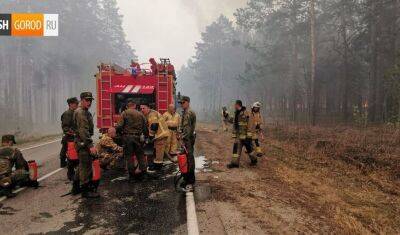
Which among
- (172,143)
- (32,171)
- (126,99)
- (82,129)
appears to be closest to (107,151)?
(172,143)

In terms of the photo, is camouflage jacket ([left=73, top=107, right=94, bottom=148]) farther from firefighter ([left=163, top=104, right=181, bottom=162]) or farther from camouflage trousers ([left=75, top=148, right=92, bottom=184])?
firefighter ([left=163, top=104, right=181, bottom=162])

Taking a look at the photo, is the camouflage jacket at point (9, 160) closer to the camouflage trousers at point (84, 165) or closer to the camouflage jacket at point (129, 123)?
the camouflage trousers at point (84, 165)

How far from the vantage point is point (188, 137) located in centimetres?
841

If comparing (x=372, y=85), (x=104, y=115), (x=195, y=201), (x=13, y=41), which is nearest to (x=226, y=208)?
(x=195, y=201)

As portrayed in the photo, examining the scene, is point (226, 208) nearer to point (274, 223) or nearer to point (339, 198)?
point (274, 223)

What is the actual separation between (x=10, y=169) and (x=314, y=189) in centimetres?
669

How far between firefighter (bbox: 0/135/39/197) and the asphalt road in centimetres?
25

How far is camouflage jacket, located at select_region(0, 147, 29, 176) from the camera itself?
793cm

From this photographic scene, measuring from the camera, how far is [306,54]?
38656 millimetres

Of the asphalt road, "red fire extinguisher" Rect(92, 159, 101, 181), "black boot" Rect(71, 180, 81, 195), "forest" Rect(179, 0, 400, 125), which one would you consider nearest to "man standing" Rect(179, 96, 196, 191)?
the asphalt road

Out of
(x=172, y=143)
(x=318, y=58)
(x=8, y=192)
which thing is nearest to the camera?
(x=8, y=192)

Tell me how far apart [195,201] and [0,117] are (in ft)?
115

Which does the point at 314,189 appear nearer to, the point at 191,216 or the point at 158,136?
the point at 191,216

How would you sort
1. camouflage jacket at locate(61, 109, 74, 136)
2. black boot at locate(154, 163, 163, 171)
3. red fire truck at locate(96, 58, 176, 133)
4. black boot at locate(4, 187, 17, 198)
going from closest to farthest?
black boot at locate(4, 187, 17, 198) → black boot at locate(154, 163, 163, 171) → camouflage jacket at locate(61, 109, 74, 136) → red fire truck at locate(96, 58, 176, 133)
